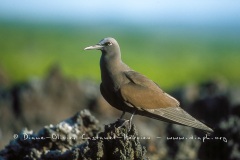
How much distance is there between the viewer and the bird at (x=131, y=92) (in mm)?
10289

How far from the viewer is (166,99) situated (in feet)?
35.8

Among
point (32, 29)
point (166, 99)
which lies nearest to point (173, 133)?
point (166, 99)

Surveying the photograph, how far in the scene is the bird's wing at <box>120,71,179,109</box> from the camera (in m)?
10.4

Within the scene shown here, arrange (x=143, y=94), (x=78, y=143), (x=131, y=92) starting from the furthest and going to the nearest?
(x=78, y=143), (x=143, y=94), (x=131, y=92)

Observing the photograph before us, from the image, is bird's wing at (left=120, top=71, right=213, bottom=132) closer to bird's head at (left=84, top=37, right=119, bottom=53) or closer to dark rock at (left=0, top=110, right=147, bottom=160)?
bird's head at (left=84, top=37, right=119, bottom=53)

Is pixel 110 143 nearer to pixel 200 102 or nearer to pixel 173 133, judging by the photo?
pixel 173 133

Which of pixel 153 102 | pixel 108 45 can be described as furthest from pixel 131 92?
pixel 108 45

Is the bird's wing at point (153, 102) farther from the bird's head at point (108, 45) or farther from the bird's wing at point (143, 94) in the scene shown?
the bird's head at point (108, 45)

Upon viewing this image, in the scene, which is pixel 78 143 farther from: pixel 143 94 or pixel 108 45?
pixel 108 45

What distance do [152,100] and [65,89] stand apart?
506 inches

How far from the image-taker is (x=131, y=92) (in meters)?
10.5

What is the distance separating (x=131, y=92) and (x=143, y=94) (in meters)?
0.34

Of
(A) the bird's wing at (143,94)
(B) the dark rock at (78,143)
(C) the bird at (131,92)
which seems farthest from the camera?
(A) the bird's wing at (143,94)

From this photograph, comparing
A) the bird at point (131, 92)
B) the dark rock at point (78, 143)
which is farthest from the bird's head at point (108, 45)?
the dark rock at point (78, 143)
